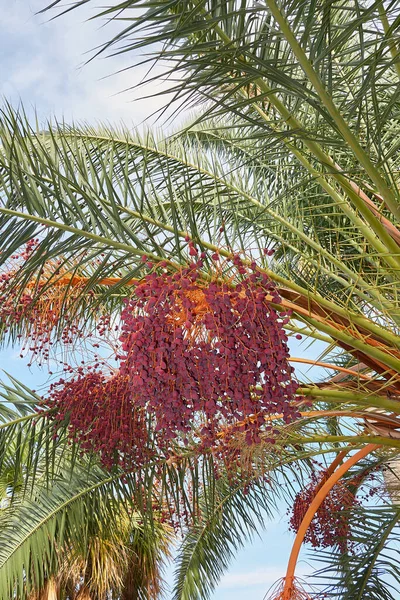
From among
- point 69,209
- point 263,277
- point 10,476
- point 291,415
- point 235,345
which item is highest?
point 10,476

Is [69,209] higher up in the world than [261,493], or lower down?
higher up

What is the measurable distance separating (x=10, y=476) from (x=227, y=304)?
724 cm

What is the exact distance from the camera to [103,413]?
385cm

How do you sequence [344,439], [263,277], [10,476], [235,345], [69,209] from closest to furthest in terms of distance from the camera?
[235,345]
[263,277]
[69,209]
[344,439]
[10,476]

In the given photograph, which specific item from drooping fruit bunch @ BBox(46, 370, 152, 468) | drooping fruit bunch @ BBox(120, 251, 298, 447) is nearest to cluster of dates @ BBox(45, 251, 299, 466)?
drooping fruit bunch @ BBox(120, 251, 298, 447)

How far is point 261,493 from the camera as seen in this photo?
18.8 feet

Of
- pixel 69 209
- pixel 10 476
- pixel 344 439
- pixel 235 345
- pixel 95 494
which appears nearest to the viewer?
pixel 235 345

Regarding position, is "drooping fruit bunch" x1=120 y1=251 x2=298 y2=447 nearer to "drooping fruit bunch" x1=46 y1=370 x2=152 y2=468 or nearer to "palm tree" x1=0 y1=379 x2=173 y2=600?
"drooping fruit bunch" x1=46 y1=370 x2=152 y2=468

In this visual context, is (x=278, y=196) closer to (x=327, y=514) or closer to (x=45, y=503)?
(x=327, y=514)

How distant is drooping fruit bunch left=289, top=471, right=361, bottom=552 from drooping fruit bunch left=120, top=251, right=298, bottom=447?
8.46 ft

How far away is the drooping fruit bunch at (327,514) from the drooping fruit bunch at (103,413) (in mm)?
1620

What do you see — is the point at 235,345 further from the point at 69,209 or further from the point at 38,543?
the point at 38,543

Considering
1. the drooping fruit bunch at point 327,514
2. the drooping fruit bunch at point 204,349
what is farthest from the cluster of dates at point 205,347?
the drooping fruit bunch at point 327,514

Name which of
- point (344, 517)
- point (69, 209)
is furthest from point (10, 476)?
point (69, 209)
